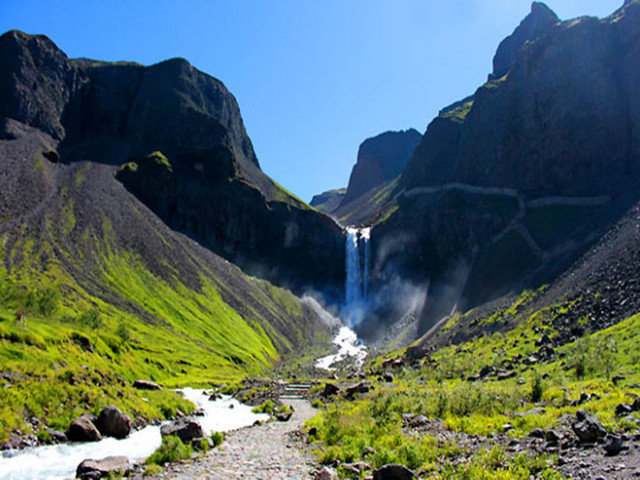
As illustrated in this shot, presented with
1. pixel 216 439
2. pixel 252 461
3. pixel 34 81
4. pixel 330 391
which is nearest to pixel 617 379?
pixel 252 461

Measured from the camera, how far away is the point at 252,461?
19312 mm

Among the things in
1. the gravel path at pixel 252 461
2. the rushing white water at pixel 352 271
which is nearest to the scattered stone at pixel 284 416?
the gravel path at pixel 252 461

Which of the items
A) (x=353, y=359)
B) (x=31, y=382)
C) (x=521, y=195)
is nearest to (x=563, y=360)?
(x=31, y=382)

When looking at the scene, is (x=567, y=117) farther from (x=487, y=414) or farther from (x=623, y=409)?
(x=623, y=409)

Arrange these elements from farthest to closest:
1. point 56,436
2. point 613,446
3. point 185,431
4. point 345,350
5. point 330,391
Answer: point 345,350 → point 330,391 → point 185,431 → point 56,436 → point 613,446

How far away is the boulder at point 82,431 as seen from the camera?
21.7 metres

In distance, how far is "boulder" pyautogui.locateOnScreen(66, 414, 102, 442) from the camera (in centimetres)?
2172

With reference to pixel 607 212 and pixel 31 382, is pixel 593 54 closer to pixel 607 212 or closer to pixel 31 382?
pixel 607 212

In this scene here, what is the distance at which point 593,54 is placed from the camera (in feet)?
415

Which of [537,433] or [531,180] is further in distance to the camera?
[531,180]

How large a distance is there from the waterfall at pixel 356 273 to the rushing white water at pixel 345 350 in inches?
279

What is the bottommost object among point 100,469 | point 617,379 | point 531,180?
point 617,379

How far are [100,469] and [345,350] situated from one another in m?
109

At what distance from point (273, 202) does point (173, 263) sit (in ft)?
233
